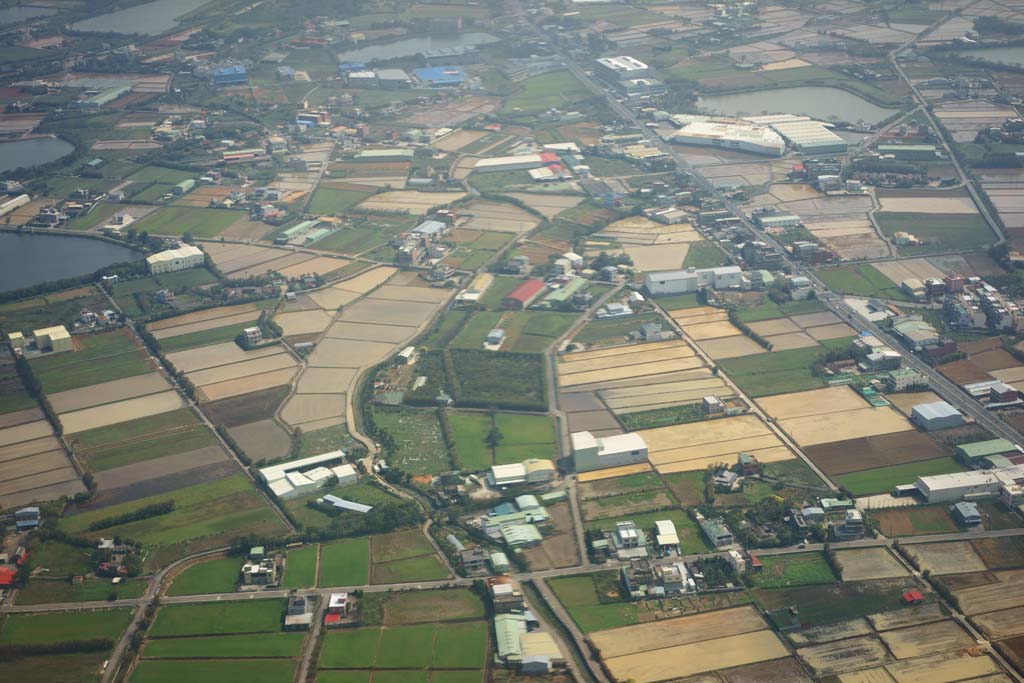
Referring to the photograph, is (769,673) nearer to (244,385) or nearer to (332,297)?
(244,385)

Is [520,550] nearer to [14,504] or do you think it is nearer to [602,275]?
[14,504]

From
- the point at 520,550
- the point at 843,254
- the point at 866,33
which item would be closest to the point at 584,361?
the point at 520,550

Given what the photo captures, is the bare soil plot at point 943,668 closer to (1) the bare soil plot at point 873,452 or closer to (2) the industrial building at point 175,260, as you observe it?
(1) the bare soil plot at point 873,452

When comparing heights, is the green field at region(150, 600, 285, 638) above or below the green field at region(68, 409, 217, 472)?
above

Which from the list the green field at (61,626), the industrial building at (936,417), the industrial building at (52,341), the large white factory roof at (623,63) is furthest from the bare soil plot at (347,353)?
the large white factory roof at (623,63)

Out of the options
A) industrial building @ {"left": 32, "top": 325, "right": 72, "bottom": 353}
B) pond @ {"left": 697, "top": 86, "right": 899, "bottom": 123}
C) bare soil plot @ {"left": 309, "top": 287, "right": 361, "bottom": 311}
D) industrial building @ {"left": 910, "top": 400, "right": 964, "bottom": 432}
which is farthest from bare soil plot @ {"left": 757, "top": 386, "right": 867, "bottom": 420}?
pond @ {"left": 697, "top": 86, "right": 899, "bottom": 123}

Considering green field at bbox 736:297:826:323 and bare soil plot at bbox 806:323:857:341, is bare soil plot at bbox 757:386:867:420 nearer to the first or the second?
bare soil plot at bbox 806:323:857:341

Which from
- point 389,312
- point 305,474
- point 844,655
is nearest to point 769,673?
point 844,655
